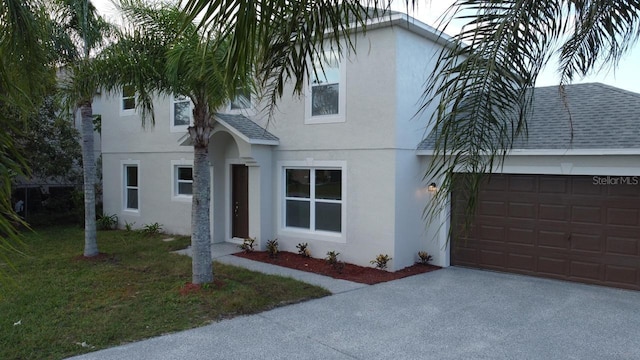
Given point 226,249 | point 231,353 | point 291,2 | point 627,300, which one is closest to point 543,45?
point 291,2

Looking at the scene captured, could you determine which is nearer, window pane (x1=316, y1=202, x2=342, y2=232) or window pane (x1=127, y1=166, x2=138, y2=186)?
window pane (x1=316, y1=202, x2=342, y2=232)

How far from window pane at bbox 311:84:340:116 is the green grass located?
431cm

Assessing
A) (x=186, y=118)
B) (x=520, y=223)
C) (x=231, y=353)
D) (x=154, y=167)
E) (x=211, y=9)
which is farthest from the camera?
(x=154, y=167)

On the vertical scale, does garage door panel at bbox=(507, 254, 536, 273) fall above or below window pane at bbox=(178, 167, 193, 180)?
below

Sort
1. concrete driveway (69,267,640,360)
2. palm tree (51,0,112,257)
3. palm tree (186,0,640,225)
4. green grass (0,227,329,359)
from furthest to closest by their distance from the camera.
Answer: palm tree (51,0,112,257) < green grass (0,227,329,359) < concrete driveway (69,267,640,360) < palm tree (186,0,640,225)

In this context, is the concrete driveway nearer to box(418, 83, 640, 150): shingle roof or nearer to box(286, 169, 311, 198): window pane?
box(418, 83, 640, 150): shingle roof

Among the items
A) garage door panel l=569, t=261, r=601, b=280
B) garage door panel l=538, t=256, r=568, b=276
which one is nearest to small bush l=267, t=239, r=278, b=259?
garage door panel l=538, t=256, r=568, b=276

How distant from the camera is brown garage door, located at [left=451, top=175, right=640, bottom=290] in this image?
8922 millimetres

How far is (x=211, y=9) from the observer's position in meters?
1.68

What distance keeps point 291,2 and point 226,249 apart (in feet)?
34.6

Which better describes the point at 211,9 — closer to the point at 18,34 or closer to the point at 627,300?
the point at 18,34

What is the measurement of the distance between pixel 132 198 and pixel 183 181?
3.12 m

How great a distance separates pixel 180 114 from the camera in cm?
1455

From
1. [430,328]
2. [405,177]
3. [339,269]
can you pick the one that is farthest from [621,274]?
[339,269]
